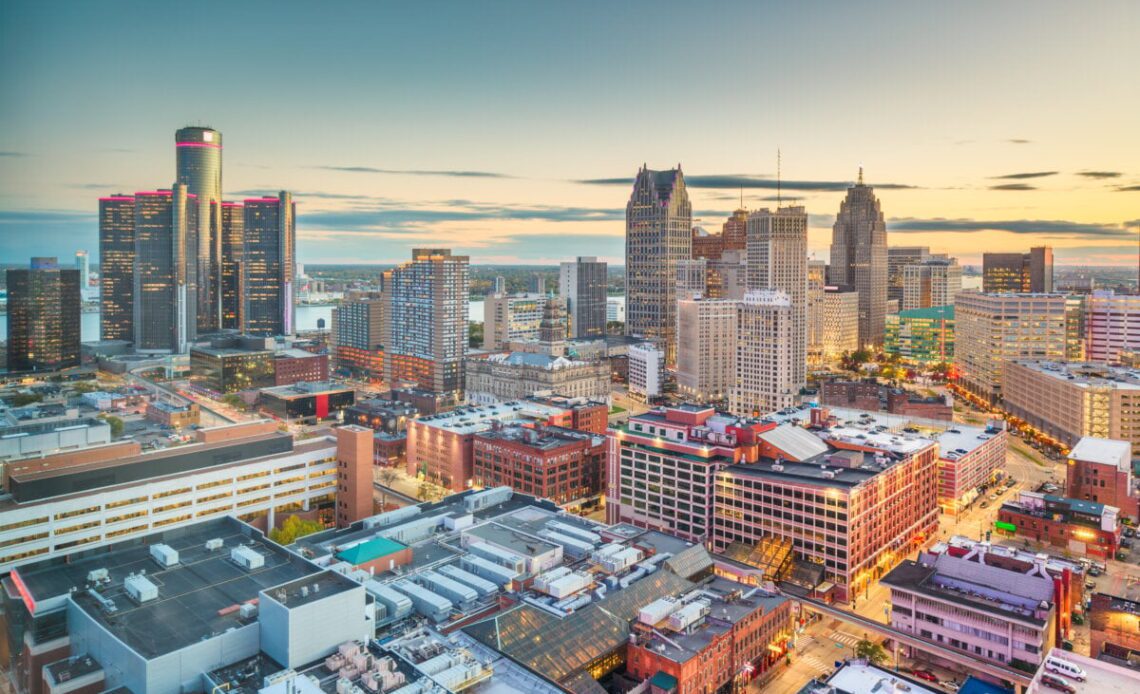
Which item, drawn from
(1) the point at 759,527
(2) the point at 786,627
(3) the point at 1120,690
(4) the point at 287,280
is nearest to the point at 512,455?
(1) the point at 759,527

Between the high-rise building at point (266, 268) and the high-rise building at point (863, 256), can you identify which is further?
the high-rise building at point (863, 256)

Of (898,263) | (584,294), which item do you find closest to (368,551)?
(584,294)

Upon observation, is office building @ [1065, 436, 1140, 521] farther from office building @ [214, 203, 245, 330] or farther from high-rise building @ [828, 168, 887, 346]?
office building @ [214, 203, 245, 330]

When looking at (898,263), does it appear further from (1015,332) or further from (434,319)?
(434,319)

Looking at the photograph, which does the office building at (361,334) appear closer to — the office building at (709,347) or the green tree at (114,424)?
the office building at (709,347)

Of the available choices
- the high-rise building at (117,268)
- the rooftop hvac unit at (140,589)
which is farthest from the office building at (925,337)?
the high-rise building at (117,268)

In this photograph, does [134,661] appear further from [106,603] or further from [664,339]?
[664,339]
